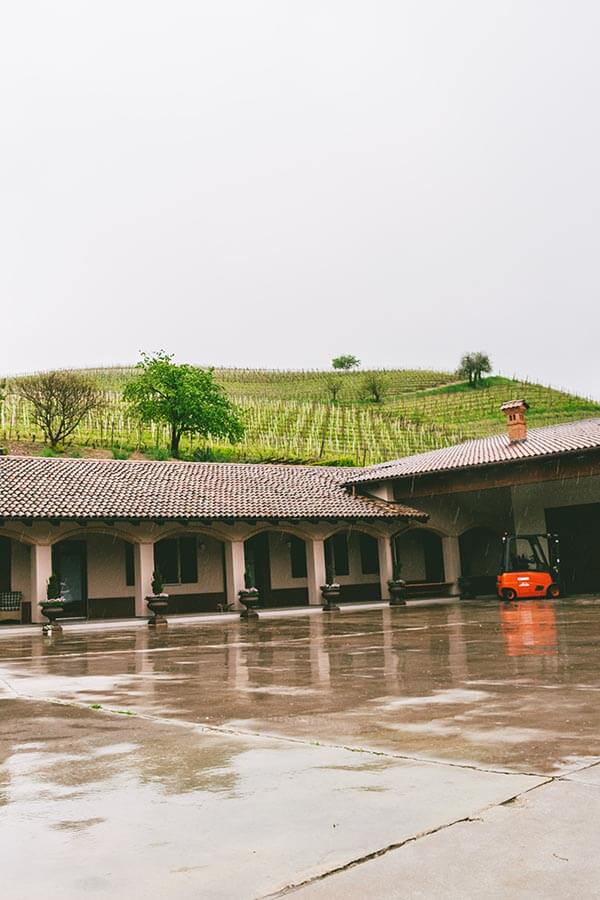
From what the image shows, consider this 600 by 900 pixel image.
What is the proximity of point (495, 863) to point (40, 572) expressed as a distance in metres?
22.5

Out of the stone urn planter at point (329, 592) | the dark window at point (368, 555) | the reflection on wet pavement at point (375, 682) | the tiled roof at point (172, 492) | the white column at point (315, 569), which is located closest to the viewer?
the reflection on wet pavement at point (375, 682)

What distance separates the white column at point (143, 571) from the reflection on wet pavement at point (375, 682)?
769cm

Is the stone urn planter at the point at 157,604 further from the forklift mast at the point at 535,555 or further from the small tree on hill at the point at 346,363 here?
the small tree on hill at the point at 346,363

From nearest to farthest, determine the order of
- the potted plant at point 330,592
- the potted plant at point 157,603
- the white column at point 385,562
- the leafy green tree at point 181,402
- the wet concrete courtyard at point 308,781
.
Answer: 1. the wet concrete courtyard at point 308,781
2. the potted plant at point 157,603
3. the potted plant at point 330,592
4. the white column at point 385,562
5. the leafy green tree at point 181,402

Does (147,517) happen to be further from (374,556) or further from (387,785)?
(387,785)

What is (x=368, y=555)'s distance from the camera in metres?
32.5

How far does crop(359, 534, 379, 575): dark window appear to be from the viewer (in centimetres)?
3231

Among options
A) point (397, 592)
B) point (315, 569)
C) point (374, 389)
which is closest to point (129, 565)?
point (315, 569)

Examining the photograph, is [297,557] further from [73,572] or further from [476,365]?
[476,365]

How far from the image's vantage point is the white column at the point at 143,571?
84.4ft

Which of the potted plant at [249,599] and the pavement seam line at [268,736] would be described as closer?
the pavement seam line at [268,736]

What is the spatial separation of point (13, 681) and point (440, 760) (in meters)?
7.13

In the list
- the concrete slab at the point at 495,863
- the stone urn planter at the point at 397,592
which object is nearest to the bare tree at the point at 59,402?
the stone urn planter at the point at 397,592

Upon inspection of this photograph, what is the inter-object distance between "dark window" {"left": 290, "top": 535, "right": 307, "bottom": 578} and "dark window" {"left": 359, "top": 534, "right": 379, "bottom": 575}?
2.63m
